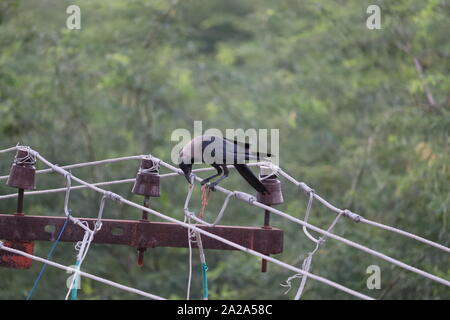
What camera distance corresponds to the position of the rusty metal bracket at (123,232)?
142 inches

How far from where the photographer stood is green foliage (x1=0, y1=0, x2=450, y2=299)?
7234mm

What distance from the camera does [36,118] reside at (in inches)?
328

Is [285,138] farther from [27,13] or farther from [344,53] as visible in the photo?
[27,13]

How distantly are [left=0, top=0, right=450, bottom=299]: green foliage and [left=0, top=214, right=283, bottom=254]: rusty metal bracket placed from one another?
3.36m

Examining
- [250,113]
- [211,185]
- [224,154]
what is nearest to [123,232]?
[211,185]

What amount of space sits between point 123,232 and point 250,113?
655 cm

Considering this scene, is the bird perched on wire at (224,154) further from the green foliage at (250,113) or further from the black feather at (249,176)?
the green foliage at (250,113)

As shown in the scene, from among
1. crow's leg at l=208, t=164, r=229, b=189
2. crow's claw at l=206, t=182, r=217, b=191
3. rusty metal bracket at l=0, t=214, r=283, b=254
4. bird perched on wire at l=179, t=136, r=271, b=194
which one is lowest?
rusty metal bracket at l=0, t=214, r=283, b=254

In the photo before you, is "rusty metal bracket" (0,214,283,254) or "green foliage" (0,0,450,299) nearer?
"rusty metal bracket" (0,214,283,254)

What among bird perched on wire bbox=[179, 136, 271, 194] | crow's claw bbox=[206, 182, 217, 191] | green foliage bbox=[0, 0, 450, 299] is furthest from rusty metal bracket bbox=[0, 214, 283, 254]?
green foliage bbox=[0, 0, 450, 299]

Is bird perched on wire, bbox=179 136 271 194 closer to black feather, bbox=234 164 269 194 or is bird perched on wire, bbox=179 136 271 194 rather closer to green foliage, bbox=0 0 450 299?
black feather, bbox=234 164 269 194

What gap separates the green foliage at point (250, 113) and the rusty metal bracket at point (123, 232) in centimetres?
336

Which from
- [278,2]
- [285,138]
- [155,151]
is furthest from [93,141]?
[278,2]
